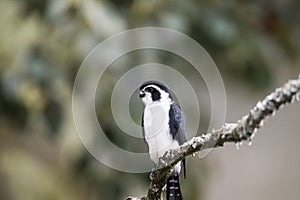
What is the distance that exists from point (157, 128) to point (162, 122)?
13 millimetres

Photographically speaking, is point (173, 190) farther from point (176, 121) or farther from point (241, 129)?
point (241, 129)

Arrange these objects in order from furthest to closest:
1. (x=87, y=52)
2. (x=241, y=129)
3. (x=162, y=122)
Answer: (x=87, y=52)
(x=162, y=122)
(x=241, y=129)

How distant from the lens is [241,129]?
0.83 meters

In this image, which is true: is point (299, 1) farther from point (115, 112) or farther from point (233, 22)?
point (115, 112)

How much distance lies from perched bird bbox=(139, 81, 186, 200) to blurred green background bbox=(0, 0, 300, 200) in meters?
1.66

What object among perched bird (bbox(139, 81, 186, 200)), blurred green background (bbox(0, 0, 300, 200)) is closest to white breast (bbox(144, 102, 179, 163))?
perched bird (bbox(139, 81, 186, 200))

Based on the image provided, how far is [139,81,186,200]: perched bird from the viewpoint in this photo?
1.06 meters

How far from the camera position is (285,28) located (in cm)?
349

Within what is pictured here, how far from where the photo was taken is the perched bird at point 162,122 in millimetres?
1061

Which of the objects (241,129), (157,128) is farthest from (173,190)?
(241,129)

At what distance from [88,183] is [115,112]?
1.98ft

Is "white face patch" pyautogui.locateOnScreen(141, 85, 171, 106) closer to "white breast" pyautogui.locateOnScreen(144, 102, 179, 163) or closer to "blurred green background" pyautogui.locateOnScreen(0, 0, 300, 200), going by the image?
"white breast" pyautogui.locateOnScreen(144, 102, 179, 163)

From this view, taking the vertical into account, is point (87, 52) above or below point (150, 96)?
above

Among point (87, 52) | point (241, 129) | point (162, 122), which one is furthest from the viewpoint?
point (87, 52)
